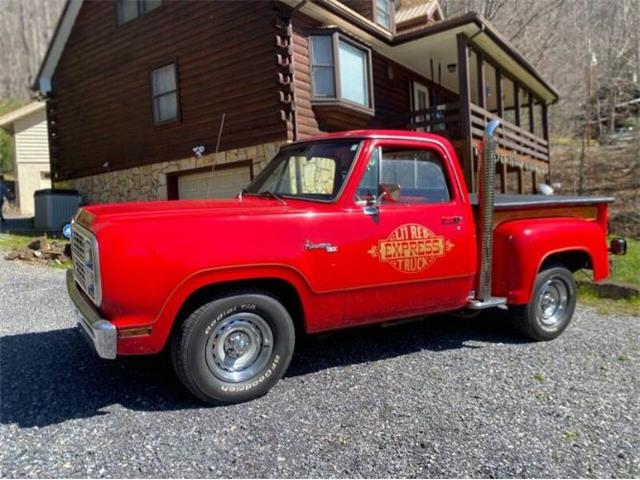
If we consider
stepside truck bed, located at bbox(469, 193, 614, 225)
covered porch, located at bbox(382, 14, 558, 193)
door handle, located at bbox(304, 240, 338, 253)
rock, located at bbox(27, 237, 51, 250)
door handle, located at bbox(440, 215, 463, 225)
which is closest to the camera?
door handle, located at bbox(304, 240, 338, 253)

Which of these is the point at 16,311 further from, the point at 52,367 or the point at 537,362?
the point at 537,362

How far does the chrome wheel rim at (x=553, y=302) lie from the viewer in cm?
498

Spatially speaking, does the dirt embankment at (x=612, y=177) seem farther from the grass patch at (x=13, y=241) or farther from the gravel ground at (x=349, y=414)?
the grass patch at (x=13, y=241)

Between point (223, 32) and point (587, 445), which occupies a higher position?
point (223, 32)

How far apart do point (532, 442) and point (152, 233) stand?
8.51 ft

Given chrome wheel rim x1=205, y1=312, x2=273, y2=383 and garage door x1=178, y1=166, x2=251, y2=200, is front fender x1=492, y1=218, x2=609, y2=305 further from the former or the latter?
garage door x1=178, y1=166, x2=251, y2=200

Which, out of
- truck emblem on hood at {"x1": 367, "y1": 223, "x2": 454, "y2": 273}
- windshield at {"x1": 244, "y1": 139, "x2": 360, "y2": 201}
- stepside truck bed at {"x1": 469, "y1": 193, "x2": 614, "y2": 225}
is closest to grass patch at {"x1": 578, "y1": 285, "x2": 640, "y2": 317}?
stepside truck bed at {"x1": 469, "y1": 193, "x2": 614, "y2": 225}

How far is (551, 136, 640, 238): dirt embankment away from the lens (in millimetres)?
15391

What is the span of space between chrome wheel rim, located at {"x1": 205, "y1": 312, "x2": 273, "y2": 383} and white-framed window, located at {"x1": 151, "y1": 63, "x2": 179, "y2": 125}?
10.9 meters

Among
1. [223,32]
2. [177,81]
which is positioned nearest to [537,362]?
[223,32]

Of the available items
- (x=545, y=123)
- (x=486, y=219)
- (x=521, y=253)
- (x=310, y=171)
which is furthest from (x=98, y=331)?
(x=545, y=123)

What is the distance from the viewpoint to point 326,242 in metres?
3.63

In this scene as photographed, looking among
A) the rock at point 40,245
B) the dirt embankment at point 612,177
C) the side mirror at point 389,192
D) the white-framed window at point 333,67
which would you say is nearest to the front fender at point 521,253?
the side mirror at point 389,192

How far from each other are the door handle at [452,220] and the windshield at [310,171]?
3.03ft
